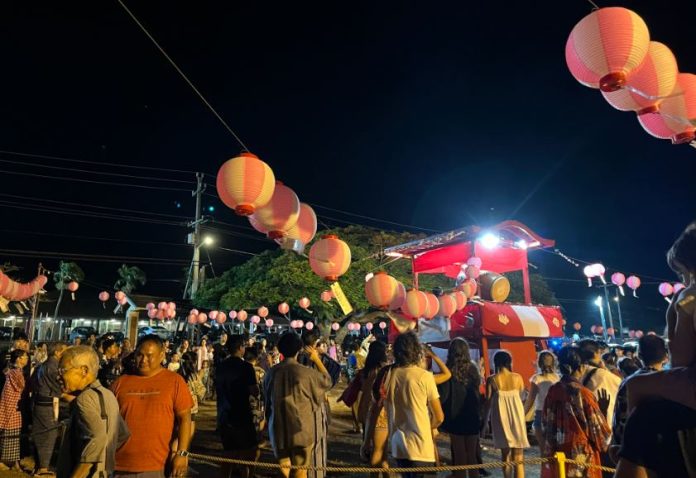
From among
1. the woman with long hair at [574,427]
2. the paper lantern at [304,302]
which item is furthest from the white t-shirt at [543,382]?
the paper lantern at [304,302]

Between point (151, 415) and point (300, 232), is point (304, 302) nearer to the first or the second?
point (300, 232)

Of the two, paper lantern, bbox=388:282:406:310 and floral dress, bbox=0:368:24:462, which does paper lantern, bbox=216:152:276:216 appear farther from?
paper lantern, bbox=388:282:406:310

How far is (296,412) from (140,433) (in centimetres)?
165

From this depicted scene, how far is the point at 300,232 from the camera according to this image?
829 centimetres

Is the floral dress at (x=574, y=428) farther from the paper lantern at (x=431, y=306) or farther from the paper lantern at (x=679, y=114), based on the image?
the paper lantern at (x=431, y=306)

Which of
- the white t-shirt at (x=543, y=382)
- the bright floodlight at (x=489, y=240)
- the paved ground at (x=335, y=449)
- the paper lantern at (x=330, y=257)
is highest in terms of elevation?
the bright floodlight at (x=489, y=240)

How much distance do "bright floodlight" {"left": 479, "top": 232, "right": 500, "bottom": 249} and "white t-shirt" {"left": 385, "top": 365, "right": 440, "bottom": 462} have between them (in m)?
10.1

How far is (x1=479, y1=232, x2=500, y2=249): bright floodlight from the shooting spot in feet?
45.9

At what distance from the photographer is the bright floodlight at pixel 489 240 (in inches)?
551

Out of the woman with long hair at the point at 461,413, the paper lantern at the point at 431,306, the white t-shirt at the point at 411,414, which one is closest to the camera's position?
the white t-shirt at the point at 411,414

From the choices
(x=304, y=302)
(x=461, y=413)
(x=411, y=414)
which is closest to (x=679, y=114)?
(x=461, y=413)

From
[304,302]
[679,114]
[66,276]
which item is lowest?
[679,114]

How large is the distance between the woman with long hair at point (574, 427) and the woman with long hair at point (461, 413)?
2.79 ft

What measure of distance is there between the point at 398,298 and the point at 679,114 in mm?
6832
